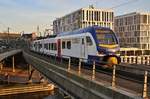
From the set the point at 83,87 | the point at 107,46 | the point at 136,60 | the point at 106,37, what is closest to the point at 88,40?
the point at 106,37

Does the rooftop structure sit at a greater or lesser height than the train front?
greater

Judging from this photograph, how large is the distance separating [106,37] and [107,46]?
4.36 feet

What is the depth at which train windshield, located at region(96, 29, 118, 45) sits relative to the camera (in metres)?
24.0

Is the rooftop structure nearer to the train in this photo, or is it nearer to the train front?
the train

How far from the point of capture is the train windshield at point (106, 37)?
24.0m

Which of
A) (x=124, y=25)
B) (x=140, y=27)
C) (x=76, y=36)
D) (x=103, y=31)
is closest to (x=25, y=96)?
(x=76, y=36)

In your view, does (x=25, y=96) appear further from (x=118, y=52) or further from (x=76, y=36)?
(x=118, y=52)

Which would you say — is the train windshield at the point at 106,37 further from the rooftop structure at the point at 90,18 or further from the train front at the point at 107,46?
the rooftop structure at the point at 90,18

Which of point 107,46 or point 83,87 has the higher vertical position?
point 107,46

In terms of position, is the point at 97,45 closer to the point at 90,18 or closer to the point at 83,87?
the point at 83,87

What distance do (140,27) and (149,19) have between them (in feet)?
31.8

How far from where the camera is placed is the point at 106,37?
24547 millimetres

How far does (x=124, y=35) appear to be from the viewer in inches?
6516

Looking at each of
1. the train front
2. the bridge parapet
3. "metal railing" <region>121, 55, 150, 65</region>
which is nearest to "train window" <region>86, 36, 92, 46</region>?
the train front
